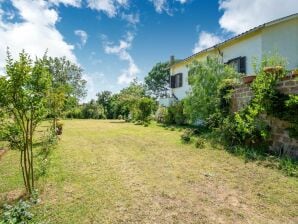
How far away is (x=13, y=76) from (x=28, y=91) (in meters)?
0.33

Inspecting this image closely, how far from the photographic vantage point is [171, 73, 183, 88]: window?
73.4 feet

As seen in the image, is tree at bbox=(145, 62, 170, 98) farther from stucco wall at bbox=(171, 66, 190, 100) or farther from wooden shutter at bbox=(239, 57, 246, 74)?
wooden shutter at bbox=(239, 57, 246, 74)

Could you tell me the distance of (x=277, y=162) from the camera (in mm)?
6051

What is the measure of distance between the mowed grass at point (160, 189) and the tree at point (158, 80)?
48.2m

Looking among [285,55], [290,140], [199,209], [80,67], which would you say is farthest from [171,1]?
[80,67]

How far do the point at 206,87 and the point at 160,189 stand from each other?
Result: 27.0 feet

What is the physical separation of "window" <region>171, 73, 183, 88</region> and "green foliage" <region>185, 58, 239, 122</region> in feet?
30.5

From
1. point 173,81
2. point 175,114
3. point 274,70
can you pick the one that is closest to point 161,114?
point 175,114

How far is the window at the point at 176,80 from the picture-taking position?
22.4 m

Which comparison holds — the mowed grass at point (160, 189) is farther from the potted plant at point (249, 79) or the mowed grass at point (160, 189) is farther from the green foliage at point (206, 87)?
the green foliage at point (206, 87)

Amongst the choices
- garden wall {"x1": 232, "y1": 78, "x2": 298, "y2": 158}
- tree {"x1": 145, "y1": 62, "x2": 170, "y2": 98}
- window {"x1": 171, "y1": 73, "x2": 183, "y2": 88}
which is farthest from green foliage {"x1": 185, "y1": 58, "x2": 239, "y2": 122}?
tree {"x1": 145, "y1": 62, "x2": 170, "y2": 98}

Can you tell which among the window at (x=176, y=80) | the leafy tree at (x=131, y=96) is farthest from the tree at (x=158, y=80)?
the window at (x=176, y=80)

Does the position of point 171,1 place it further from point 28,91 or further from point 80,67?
point 80,67

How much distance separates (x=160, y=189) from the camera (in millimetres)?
4762
